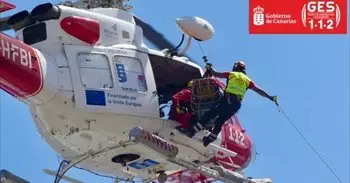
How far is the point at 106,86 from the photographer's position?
16500 mm

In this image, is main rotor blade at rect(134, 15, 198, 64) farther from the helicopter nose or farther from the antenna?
the helicopter nose

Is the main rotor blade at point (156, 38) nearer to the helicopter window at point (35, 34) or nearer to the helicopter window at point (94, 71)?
the helicopter window at point (94, 71)

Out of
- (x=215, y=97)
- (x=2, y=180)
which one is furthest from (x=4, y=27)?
(x=215, y=97)

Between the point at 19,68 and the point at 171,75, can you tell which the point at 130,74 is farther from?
the point at 19,68

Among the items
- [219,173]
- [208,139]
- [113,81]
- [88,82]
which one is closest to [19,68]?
[88,82]

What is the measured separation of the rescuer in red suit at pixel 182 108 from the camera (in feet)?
58.4

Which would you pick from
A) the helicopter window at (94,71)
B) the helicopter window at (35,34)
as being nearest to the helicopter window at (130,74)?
the helicopter window at (94,71)

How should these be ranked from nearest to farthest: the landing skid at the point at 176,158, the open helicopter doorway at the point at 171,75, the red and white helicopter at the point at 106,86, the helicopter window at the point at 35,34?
1. the red and white helicopter at the point at 106,86
2. the landing skid at the point at 176,158
3. the helicopter window at the point at 35,34
4. the open helicopter doorway at the point at 171,75

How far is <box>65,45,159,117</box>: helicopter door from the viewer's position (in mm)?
16250

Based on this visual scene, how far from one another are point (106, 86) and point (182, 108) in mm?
1974

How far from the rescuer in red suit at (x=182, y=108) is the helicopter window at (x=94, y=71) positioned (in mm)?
1789

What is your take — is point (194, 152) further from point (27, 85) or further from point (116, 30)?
point (27, 85)

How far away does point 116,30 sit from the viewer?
17.5m

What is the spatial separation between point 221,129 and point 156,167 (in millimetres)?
1482
